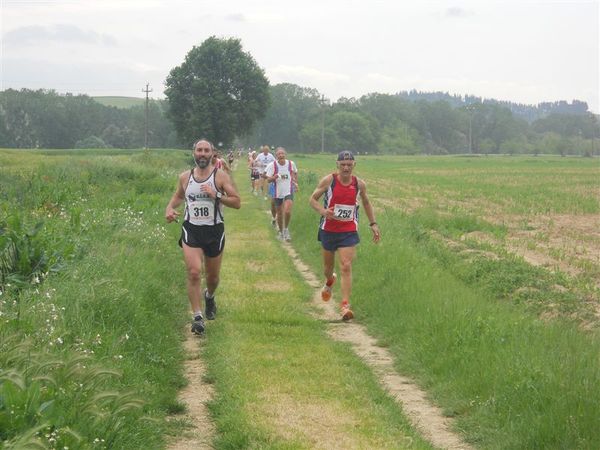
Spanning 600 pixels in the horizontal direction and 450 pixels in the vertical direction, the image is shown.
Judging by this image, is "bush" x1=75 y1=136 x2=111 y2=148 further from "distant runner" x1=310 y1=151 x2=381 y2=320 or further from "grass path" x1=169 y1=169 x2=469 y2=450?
"distant runner" x1=310 y1=151 x2=381 y2=320

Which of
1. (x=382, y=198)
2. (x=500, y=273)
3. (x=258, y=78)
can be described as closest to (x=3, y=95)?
(x=258, y=78)

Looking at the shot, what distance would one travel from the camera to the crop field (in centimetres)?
524

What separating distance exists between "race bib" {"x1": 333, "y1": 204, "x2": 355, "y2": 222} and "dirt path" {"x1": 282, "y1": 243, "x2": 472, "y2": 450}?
1.27 metres

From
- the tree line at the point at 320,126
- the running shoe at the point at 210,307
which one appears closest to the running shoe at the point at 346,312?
the running shoe at the point at 210,307

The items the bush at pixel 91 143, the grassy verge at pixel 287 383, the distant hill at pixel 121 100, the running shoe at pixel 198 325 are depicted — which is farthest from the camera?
the distant hill at pixel 121 100

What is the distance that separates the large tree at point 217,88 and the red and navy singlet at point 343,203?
6187 cm

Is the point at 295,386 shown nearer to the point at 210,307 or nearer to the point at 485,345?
the point at 485,345

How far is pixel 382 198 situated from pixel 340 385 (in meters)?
22.6

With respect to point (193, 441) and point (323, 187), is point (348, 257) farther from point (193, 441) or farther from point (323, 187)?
point (193, 441)

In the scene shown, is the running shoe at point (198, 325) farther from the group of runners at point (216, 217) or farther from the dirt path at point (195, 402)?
the dirt path at point (195, 402)

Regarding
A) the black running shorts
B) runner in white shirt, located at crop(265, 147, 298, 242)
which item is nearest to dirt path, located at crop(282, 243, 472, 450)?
the black running shorts

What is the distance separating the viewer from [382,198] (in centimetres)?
2977

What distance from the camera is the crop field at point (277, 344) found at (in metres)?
5.24

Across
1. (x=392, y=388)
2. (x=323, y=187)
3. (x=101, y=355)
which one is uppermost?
(x=323, y=187)
